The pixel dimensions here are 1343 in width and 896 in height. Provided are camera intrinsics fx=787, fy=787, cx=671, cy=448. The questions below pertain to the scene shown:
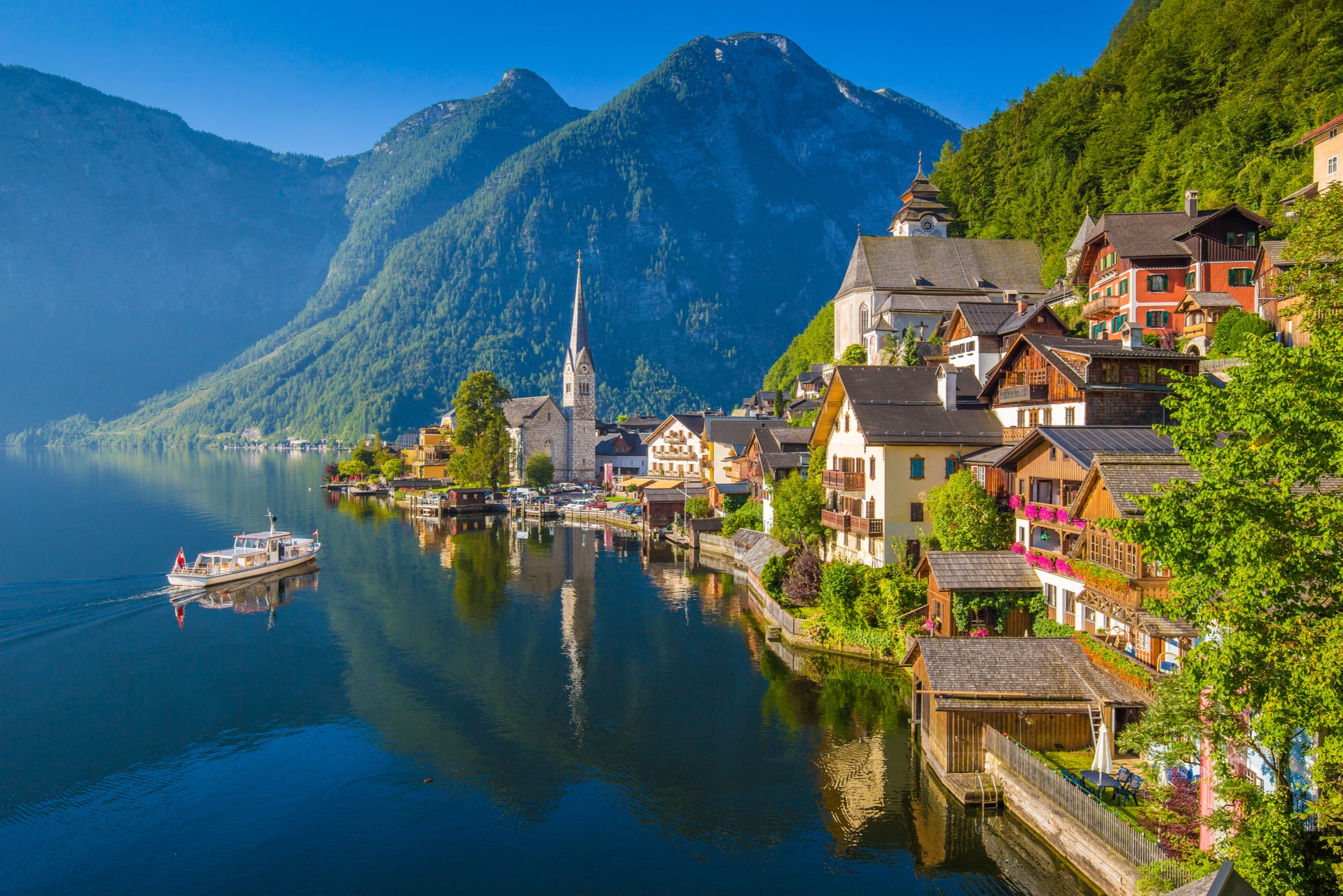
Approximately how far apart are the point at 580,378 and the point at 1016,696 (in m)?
124

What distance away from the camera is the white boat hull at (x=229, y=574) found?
2180 inches

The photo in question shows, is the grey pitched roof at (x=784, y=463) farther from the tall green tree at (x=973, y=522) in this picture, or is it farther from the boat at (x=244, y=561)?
the boat at (x=244, y=561)

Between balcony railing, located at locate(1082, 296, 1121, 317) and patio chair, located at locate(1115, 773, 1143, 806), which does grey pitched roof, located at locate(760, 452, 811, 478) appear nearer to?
balcony railing, located at locate(1082, 296, 1121, 317)

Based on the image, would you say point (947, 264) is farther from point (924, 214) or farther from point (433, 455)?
point (433, 455)

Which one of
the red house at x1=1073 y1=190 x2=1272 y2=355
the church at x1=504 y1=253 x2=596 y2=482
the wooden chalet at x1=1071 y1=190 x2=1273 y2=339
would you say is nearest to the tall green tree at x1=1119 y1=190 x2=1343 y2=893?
the red house at x1=1073 y1=190 x2=1272 y2=355

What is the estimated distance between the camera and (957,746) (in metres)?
24.3

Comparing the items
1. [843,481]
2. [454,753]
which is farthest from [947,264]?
[454,753]

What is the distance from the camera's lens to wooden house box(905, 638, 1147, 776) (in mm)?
23672

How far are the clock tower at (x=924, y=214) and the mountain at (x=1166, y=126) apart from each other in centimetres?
440

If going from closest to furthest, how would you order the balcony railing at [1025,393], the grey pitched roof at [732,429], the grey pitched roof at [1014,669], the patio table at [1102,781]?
the patio table at [1102,781] < the grey pitched roof at [1014,669] < the balcony railing at [1025,393] < the grey pitched roof at [732,429]

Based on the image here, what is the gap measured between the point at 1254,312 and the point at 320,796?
5555 cm

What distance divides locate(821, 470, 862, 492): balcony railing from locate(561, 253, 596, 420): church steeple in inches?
3757

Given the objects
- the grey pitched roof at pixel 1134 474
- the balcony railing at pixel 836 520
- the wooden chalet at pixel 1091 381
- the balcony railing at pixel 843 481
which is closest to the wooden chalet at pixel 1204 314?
the wooden chalet at pixel 1091 381

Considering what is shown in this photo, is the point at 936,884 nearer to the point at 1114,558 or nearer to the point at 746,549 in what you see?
the point at 1114,558
